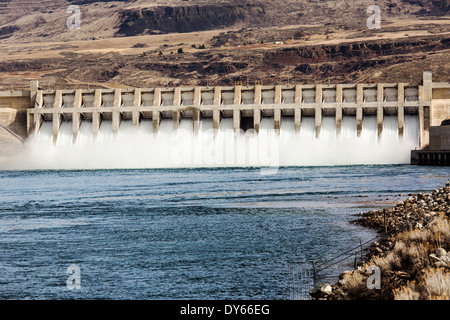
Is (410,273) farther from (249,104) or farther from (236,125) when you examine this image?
(249,104)

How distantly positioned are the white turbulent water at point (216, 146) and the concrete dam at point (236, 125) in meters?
0.12

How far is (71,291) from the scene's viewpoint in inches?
907

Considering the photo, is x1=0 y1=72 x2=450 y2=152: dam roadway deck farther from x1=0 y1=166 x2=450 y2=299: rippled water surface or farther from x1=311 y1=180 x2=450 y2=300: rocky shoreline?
x1=311 y1=180 x2=450 y2=300: rocky shoreline

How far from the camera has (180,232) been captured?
1409 inches

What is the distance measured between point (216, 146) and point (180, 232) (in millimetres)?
59744

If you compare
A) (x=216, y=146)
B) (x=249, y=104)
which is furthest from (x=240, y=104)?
(x=216, y=146)

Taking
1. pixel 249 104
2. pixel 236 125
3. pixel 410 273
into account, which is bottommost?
pixel 410 273

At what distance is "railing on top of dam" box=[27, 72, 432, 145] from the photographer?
9212 centimetres

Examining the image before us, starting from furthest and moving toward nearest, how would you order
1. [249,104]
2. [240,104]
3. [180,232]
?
[240,104] < [249,104] < [180,232]

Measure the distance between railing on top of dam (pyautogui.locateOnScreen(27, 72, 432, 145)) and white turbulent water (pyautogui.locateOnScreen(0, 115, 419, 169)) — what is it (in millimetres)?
942

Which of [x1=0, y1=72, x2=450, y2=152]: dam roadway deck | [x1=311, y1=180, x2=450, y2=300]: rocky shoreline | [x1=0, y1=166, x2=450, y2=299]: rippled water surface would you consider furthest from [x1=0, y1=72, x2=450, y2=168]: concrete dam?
[x1=311, y1=180, x2=450, y2=300]: rocky shoreline

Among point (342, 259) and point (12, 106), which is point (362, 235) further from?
point (12, 106)

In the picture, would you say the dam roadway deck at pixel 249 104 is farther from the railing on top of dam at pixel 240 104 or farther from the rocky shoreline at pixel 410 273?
the rocky shoreline at pixel 410 273

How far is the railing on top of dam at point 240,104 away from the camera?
92.1 m
